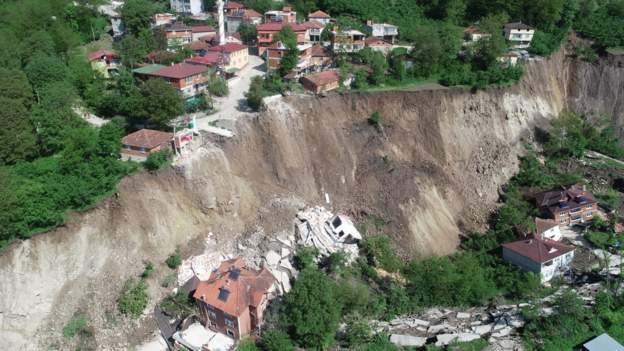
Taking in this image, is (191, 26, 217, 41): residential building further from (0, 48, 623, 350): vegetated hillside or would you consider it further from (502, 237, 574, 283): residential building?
(502, 237, 574, 283): residential building

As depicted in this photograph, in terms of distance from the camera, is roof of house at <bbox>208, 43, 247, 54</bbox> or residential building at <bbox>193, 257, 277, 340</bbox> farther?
roof of house at <bbox>208, 43, 247, 54</bbox>

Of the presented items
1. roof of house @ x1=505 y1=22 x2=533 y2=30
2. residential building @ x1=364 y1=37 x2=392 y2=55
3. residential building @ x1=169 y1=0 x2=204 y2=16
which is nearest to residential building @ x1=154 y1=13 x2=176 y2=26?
residential building @ x1=169 y1=0 x2=204 y2=16

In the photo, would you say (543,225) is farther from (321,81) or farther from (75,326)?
(75,326)

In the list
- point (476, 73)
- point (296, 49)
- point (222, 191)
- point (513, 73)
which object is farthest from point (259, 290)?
point (513, 73)

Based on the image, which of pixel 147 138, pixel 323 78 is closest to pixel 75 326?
pixel 147 138

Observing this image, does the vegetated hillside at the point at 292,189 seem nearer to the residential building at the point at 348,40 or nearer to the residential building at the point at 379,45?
the residential building at the point at 348,40

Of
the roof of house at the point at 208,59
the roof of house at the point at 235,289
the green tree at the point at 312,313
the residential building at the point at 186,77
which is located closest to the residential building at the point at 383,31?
the roof of house at the point at 208,59

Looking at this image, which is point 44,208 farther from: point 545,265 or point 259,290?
point 545,265
